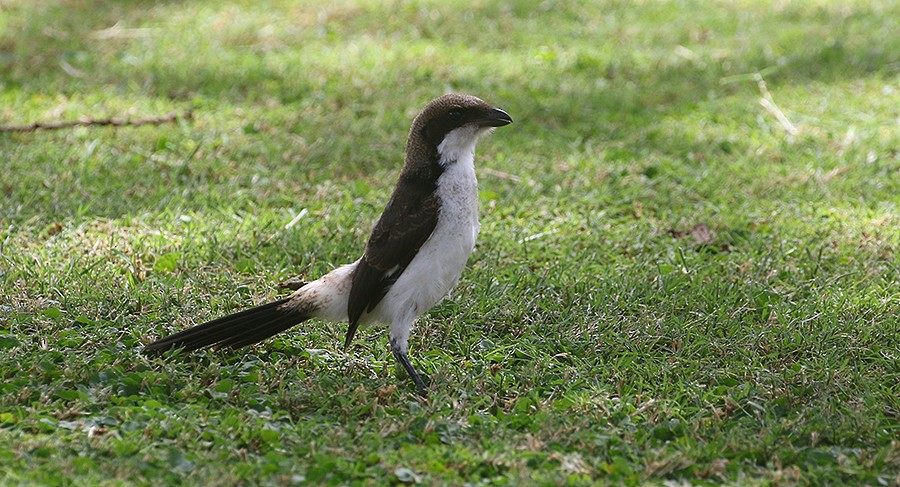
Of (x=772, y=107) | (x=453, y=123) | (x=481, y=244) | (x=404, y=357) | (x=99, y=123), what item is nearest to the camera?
(x=404, y=357)

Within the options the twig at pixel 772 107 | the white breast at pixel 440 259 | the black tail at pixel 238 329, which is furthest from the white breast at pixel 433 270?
the twig at pixel 772 107

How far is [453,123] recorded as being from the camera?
4.39 meters

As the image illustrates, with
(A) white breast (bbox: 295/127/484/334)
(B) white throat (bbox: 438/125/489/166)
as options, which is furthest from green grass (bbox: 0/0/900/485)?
(B) white throat (bbox: 438/125/489/166)

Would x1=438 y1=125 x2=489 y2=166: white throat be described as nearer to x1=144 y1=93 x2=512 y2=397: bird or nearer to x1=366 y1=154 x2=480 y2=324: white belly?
x1=144 y1=93 x2=512 y2=397: bird

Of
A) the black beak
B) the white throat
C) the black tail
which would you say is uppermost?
the black beak

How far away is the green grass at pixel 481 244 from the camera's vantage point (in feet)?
12.0

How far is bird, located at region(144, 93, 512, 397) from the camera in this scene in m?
4.23

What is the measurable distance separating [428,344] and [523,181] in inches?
86.6

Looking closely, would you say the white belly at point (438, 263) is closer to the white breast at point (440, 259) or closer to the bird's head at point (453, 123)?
the white breast at point (440, 259)

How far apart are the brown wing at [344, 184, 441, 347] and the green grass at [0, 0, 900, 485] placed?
32 centimetres

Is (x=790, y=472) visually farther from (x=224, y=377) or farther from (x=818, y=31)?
(x=818, y=31)

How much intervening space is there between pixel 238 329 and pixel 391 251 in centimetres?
70

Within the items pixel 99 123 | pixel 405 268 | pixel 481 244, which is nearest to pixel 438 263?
pixel 405 268

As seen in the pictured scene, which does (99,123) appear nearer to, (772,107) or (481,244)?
(481,244)
